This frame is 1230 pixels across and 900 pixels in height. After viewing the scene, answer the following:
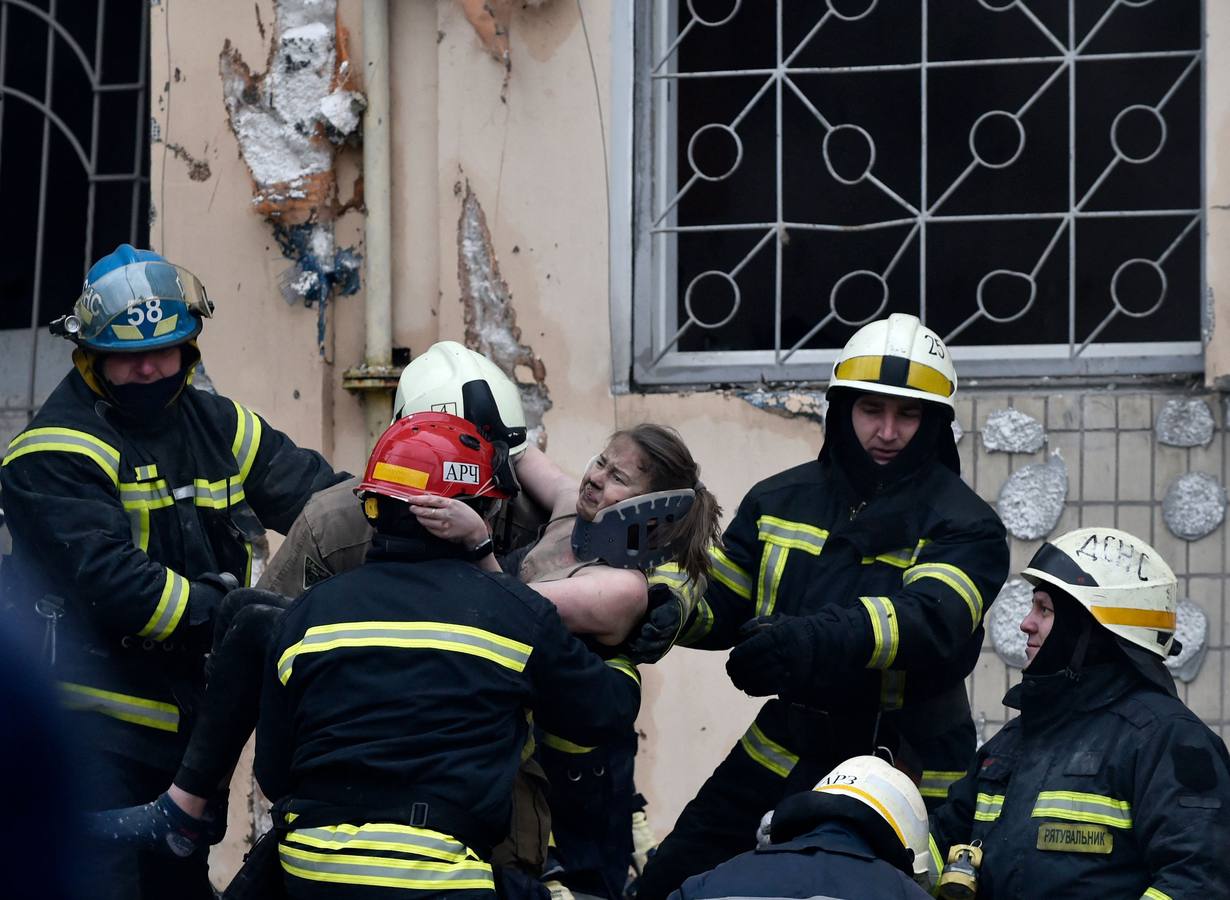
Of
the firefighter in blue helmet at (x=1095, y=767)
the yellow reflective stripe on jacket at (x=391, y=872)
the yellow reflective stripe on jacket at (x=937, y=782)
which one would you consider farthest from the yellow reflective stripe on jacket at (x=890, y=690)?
the yellow reflective stripe on jacket at (x=391, y=872)

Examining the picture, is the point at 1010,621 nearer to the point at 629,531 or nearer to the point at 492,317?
the point at 492,317

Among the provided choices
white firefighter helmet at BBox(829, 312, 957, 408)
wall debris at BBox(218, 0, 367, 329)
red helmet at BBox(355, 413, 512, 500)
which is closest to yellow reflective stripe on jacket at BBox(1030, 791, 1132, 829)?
white firefighter helmet at BBox(829, 312, 957, 408)

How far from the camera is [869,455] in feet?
14.5

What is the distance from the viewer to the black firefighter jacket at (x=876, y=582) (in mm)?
4125

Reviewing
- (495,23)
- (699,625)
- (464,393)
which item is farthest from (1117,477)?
(495,23)

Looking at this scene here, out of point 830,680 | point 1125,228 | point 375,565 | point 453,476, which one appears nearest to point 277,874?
point 375,565

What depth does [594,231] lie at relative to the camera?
19.8 feet

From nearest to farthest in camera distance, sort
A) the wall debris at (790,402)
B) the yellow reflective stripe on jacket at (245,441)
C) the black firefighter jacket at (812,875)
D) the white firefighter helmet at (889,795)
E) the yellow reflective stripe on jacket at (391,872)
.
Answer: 1. the black firefighter jacket at (812,875)
2. the yellow reflective stripe on jacket at (391,872)
3. the white firefighter helmet at (889,795)
4. the yellow reflective stripe on jacket at (245,441)
5. the wall debris at (790,402)

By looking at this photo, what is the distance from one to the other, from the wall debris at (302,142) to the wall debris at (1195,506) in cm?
292

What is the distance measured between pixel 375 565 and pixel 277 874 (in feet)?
2.22

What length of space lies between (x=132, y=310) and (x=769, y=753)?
1968mm

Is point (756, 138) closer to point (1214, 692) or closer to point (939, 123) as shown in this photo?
point (939, 123)

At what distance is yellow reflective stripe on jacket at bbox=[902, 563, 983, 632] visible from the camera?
416 centimetres

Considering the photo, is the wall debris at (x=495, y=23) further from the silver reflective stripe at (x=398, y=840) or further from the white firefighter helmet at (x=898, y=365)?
the silver reflective stripe at (x=398, y=840)
